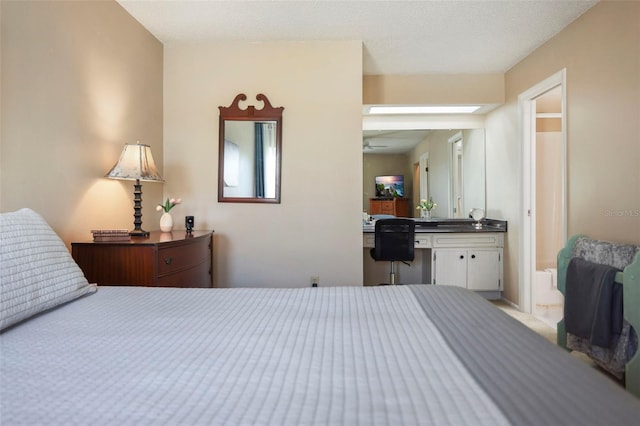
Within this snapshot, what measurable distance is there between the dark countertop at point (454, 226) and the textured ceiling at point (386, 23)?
171 centimetres

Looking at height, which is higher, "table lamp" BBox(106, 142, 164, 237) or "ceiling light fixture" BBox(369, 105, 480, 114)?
"ceiling light fixture" BBox(369, 105, 480, 114)

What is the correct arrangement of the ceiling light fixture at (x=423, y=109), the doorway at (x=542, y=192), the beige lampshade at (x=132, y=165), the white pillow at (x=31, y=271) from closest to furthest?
the white pillow at (x=31, y=271), the beige lampshade at (x=132, y=165), the doorway at (x=542, y=192), the ceiling light fixture at (x=423, y=109)

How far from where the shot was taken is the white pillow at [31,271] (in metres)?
1.03

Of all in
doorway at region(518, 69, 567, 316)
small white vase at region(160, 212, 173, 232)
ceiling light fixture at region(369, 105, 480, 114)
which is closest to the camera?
small white vase at region(160, 212, 173, 232)

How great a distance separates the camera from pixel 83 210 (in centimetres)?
232

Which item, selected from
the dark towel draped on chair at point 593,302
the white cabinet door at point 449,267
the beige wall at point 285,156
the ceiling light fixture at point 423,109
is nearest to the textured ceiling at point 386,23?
the beige wall at point 285,156

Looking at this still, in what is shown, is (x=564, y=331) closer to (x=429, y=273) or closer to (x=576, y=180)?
(x=576, y=180)

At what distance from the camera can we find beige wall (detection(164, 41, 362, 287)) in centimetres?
331

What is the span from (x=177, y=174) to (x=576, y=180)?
324cm


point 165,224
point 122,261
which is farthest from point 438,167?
point 122,261

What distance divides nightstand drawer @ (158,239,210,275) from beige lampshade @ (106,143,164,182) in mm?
547

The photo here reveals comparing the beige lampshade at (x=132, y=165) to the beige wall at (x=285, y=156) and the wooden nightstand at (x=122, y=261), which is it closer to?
the wooden nightstand at (x=122, y=261)

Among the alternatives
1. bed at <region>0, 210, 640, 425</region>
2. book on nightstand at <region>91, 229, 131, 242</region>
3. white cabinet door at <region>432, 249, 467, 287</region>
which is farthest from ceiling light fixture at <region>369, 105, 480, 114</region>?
bed at <region>0, 210, 640, 425</region>

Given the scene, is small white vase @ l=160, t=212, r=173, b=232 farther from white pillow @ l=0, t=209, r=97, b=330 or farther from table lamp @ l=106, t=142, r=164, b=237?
white pillow @ l=0, t=209, r=97, b=330
